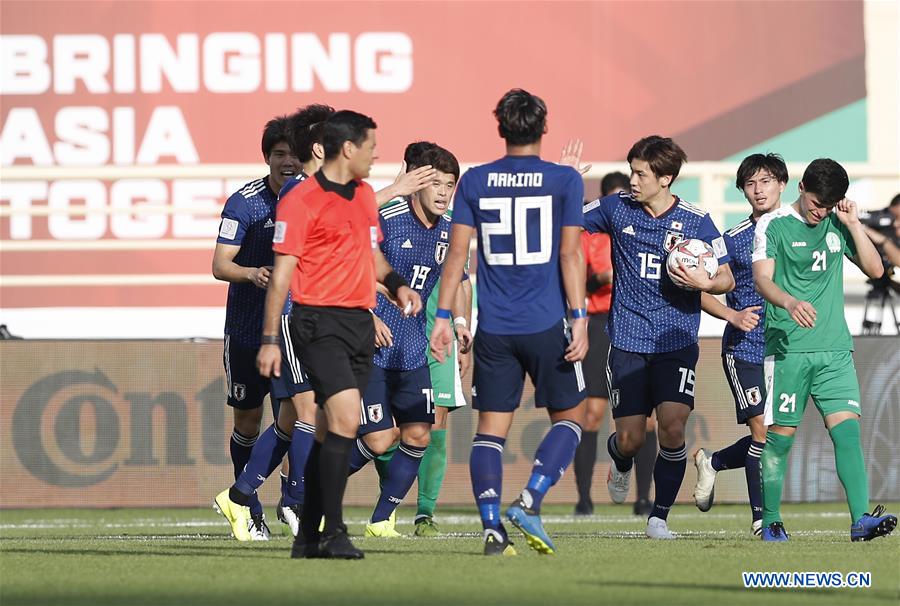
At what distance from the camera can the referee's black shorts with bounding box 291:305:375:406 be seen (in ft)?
27.5

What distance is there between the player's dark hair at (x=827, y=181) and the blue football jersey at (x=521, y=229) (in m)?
1.89

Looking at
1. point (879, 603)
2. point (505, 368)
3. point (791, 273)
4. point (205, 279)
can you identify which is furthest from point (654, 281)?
point (205, 279)

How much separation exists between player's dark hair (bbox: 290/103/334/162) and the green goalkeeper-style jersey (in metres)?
2.60

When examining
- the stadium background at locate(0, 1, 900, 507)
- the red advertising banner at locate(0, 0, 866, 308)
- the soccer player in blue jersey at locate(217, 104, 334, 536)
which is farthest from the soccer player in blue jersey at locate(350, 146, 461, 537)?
the red advertising banner at locate(0, 0, 866, 308)

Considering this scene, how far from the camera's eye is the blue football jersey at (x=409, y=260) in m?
11.0

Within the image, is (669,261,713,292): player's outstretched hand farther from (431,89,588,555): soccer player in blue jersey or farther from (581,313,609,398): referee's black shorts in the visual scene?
(581,313,609,398): referee's black shorts

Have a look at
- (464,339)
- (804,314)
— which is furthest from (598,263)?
(804,314)

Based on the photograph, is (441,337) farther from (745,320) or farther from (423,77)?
(423,77)

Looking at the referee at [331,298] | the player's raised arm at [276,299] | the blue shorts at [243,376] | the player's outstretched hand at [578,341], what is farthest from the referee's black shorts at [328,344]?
the blue shorts at [243,376]

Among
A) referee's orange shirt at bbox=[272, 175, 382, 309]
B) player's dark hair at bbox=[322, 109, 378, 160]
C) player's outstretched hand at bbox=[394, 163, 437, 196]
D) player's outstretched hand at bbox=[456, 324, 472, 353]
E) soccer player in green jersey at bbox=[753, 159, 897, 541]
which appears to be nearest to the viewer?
referee's orange shirt at bbox=[272, 175, 382, 309]

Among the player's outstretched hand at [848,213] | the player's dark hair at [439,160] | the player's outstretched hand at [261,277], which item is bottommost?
the player's outstretched hand at [261,277]

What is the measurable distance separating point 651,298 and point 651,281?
104mm

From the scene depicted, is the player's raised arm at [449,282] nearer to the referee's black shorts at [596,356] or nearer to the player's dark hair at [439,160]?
the player's dark hair at [439,160]

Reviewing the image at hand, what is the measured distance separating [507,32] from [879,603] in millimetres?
16366
